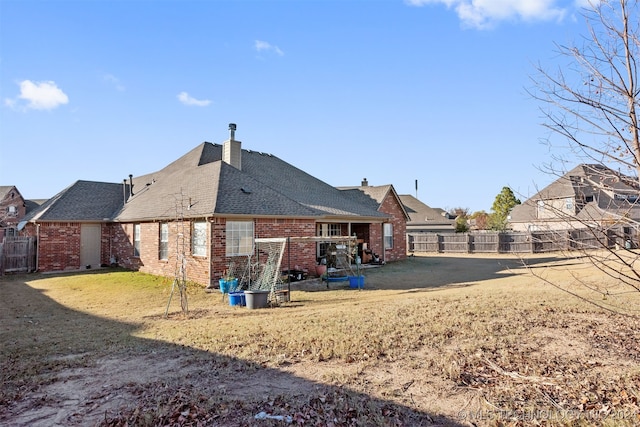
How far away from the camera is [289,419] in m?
3.79

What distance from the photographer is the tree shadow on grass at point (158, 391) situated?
3.85 m

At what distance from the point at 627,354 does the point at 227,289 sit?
9.85 meters

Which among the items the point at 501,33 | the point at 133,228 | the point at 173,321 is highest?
the point at 501,33

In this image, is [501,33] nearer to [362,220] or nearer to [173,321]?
[173,321]

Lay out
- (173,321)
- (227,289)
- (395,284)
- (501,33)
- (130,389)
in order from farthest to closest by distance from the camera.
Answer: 1. (395,284)
2. (227,289)
3. (173,321)
4. (501,33)
5. (130,389)

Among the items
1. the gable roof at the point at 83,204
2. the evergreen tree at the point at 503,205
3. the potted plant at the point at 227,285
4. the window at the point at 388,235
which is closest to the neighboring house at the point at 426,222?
the evergreen tree at the point at 503,205

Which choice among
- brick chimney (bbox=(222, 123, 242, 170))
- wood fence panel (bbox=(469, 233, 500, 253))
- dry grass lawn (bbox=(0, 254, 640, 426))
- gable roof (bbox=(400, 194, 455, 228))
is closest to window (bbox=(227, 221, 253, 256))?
dry grass lawn (bbox=(0, 254, 640, 426))

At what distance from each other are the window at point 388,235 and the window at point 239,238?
34.8 feet

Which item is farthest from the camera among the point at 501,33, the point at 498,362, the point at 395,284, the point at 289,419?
the point at 395,284

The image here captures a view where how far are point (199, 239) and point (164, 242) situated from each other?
9.60 ft

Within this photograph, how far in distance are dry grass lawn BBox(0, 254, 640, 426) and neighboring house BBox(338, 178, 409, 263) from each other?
12.2 meters

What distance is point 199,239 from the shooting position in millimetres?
13484

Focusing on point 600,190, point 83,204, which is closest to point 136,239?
point 83,204

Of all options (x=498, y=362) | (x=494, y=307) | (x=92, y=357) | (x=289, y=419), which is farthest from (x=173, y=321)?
(x=494, y=307)
